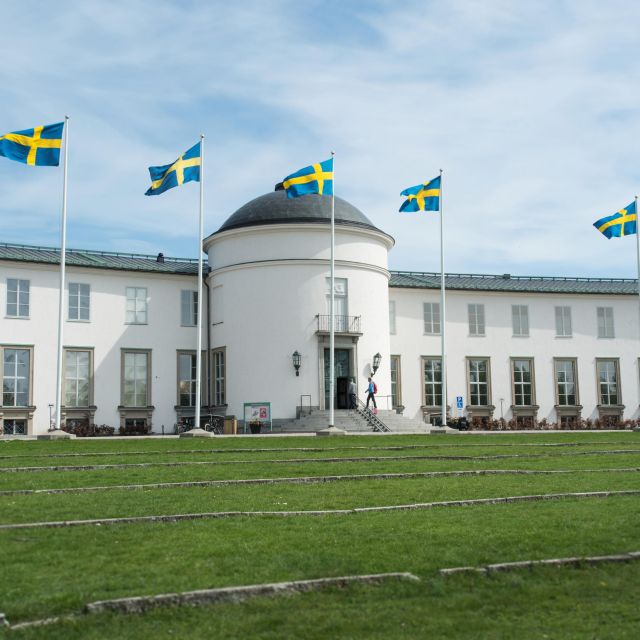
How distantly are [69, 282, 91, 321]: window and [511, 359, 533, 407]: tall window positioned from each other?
2195 cm

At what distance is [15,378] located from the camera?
1464 inches

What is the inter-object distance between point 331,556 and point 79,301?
32.3 metres

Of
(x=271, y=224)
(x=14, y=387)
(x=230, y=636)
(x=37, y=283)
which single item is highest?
(x=271, y=224)

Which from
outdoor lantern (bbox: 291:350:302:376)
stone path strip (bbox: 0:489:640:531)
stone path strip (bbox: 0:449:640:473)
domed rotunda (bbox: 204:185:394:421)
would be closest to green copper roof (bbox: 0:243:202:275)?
domed rotunda (bbox: 204:185:394:421)

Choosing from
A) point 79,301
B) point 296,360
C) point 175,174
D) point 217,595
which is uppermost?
point 175,174

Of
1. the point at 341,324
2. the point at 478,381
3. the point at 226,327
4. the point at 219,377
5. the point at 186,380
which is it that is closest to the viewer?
the point at 341,324

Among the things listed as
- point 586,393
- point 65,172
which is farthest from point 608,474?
point 586,393

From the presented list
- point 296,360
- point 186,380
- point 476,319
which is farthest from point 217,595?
point 476,319

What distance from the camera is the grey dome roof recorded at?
3909 centimetres

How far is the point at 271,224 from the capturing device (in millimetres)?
38781

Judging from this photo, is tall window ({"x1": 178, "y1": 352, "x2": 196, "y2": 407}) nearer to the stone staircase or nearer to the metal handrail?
the stone staircase

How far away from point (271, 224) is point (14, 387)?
12911 millimetres

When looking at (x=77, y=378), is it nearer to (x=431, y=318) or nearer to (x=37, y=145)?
(x=37, y=145)

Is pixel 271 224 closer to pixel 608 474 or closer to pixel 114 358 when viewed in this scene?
pixel 114 358
